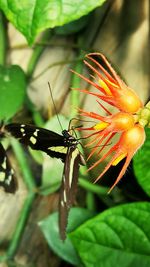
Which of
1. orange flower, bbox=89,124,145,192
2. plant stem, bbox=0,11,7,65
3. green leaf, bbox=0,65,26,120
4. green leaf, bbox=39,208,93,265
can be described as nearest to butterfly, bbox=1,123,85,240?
orange flower, bbox=89,124,145,192

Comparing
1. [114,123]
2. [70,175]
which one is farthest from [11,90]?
[114,123]

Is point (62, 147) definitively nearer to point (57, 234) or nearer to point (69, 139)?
point (69, 139)

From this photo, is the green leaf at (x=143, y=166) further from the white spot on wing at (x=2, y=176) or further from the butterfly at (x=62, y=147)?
the white spot on wing at (x=2, y=176)

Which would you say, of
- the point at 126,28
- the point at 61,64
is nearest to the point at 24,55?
the point at 61,64

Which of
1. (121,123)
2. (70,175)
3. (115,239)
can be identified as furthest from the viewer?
(115,239)

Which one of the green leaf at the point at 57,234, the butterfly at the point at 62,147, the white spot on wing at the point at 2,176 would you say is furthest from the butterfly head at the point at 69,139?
the green leaf at the point at 57,234

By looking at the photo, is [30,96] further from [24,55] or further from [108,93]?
Result: [108,93]

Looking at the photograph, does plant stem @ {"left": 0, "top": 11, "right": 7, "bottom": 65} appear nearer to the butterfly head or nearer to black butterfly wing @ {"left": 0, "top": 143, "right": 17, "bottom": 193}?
black butterfly wing @ {"left": 0, "top": 143, "right": 17, "bottom": 193}
